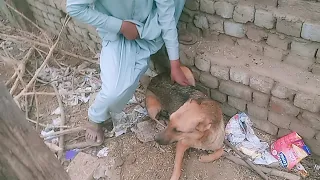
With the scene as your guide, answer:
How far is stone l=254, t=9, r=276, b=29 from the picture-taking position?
2.63 meters

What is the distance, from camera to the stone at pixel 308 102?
8.27 ft

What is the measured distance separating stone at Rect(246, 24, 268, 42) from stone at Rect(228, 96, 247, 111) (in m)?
0.54

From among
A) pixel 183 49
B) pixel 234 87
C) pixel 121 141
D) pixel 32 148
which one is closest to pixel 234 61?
pixel 234 87

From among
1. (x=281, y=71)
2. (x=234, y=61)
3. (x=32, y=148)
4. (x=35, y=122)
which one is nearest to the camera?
(x=32, y=148)

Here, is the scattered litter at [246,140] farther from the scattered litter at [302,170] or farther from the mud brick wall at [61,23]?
the mud brick wall at [61,23]

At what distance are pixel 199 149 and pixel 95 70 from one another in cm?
168

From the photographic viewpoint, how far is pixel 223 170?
2842 mm

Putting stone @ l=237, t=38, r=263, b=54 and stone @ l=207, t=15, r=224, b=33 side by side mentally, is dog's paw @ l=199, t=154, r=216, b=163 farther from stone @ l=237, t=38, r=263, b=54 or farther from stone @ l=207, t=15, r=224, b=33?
stone @ l=207, t=15, r=224, b=33

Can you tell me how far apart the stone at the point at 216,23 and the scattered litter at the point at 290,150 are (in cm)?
107

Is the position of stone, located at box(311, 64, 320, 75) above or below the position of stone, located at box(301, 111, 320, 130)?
above

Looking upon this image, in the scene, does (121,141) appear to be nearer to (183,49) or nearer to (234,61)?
(183,49)

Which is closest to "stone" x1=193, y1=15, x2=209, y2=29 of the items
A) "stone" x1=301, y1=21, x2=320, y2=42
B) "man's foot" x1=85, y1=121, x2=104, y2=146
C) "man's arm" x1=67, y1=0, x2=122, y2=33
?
"man's arm" x1=67, y1=0, x2=122, y2=33

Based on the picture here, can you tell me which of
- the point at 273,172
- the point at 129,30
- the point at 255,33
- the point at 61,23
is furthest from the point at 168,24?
the point at 61,23

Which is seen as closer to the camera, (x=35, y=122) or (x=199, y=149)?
(x=199, y=149)
